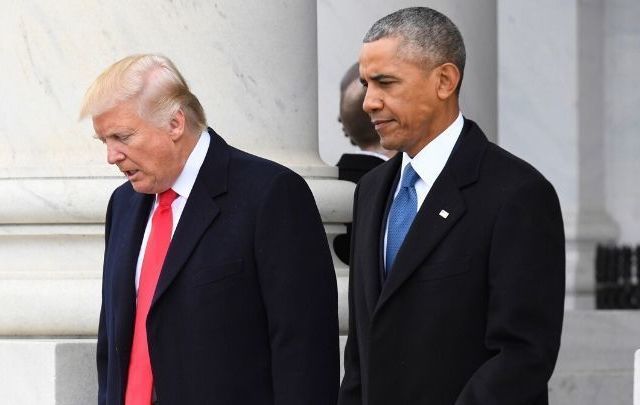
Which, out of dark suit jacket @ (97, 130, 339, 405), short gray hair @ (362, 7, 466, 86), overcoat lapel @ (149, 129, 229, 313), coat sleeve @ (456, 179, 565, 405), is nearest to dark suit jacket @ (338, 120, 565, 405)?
coat sleeve @ (456, 179, 565, 405)

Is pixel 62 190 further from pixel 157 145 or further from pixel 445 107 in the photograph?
pixel 445 107

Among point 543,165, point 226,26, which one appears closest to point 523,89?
point 543,165

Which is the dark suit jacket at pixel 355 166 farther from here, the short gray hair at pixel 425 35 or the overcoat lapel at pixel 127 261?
the short gray hair at pixel 425 35

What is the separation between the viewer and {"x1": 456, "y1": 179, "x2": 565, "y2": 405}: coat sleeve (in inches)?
209

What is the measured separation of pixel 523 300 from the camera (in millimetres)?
5348

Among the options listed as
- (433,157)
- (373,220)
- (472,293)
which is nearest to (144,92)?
(373,220)

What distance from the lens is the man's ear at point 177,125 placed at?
621 cm

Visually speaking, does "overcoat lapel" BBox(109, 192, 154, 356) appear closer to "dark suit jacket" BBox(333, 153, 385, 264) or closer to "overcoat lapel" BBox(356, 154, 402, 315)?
"overcoat lapel" BBox(356, 154, 402, 315)

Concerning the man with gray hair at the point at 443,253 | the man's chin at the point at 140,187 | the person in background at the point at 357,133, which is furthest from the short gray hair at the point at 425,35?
the person in background at the point at 357,133

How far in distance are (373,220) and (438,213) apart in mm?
308

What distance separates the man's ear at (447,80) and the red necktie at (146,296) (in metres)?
1.18

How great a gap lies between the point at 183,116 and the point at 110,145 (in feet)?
0.96

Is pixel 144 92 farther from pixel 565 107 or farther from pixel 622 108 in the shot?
pixel 622 108

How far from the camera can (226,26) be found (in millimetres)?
8180
